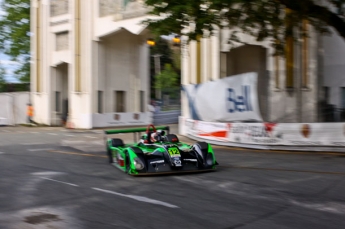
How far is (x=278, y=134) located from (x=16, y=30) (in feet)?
109

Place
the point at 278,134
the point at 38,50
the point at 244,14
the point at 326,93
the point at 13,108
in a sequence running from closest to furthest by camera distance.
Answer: the point at 244,14
the point at 278,134
the point at 326,93
the point at 38,50
the point at 13,108

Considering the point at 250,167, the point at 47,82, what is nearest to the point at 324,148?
the point at 250,167

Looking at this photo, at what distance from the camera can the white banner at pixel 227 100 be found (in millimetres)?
19078

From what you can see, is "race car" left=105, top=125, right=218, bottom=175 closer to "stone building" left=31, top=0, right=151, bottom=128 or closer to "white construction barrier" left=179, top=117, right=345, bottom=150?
"white construction barrier" left=179, top=117, right=345, bottom=150

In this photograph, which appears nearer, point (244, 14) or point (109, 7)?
point (244, 14)

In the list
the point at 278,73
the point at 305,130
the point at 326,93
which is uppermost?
the point at 278,73

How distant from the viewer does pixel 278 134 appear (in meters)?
17.9

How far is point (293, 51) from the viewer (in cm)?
2128

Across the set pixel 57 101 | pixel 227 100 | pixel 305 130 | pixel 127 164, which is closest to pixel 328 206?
pixel 127 164

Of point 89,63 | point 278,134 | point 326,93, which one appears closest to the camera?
Result: point 278,134

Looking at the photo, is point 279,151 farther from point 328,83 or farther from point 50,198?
point 50,198

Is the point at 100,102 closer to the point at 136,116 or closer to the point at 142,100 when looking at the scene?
the point at 136,116

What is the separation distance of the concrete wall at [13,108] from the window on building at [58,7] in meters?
6.76

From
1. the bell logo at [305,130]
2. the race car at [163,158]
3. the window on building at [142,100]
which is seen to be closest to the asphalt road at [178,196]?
the race car at [163,158]
